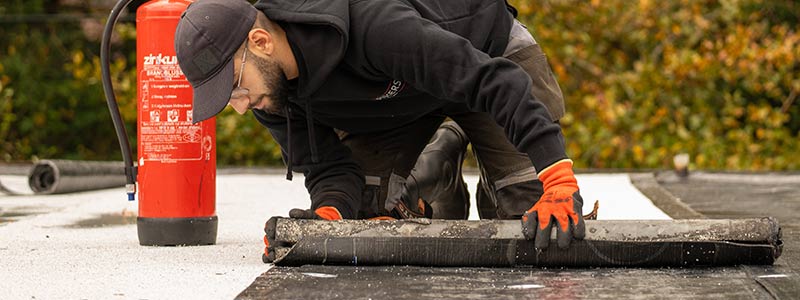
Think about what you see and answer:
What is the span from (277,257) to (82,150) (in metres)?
6.60

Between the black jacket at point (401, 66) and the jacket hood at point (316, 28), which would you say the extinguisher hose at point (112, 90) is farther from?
the jacket hood at point (316, 28)

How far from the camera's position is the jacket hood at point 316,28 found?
7.00ft

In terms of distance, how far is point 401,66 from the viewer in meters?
2.12

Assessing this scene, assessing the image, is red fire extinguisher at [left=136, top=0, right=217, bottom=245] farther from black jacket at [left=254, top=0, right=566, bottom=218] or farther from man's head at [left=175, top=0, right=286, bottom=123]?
man's head at [left=175, top=0, right=286, bottom=123]

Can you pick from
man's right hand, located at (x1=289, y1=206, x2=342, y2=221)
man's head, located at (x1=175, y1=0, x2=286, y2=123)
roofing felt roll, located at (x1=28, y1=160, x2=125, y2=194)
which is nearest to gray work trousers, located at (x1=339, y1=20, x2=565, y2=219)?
man's right hand, located at (x1=289, y1=206, x2=342, y2=221)

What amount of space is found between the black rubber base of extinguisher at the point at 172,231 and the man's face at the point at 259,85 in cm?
47

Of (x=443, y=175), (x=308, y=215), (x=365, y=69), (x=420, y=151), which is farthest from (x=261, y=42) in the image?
(x=443, y=175)

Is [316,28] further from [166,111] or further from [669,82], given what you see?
[669,82]

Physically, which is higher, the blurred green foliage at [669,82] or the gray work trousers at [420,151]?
the blurred green foliage at [669,82]

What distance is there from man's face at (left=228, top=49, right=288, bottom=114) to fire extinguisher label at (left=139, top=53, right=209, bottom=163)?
1.14ft

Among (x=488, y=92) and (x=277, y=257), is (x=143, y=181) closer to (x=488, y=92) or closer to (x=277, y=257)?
(x=277, y=257)

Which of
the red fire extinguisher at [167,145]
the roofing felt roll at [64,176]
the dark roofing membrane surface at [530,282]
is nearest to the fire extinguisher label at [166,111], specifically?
the red fire extinguisher at [167,145]

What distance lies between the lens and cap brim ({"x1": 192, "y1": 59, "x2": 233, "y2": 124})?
84.0 inches

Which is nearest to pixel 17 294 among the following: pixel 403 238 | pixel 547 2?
pixel 403 238
